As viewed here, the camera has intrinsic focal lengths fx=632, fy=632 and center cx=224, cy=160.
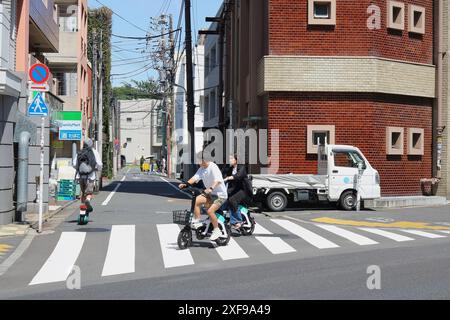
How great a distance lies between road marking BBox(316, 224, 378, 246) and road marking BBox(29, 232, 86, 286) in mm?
5570

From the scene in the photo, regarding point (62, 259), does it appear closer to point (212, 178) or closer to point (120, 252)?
point (120, 252)

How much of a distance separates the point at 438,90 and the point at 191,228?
15594 mm

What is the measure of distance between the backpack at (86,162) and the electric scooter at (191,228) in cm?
390

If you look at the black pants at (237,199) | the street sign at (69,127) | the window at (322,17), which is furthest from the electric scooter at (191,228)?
the street sign at (69,127)

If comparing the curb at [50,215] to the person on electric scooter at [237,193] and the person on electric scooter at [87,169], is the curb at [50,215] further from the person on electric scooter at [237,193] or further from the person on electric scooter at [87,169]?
the person on electric scooter at [237,193]

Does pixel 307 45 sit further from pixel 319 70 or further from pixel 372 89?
pixel 372 89

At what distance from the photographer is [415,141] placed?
949 inches

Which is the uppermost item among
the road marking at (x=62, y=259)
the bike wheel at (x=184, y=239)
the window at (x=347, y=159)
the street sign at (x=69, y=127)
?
the street sign at (x=69, y=127)

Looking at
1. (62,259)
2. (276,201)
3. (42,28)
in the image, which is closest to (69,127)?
(42,28)

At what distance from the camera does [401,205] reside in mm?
21953

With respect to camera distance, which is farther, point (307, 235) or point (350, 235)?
point (350, 235)

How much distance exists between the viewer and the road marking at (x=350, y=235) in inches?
508

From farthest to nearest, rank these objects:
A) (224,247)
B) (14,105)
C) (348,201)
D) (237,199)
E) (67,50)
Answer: (67,50) < (348,201) < (14,105) < (237,199) < (224,247)
